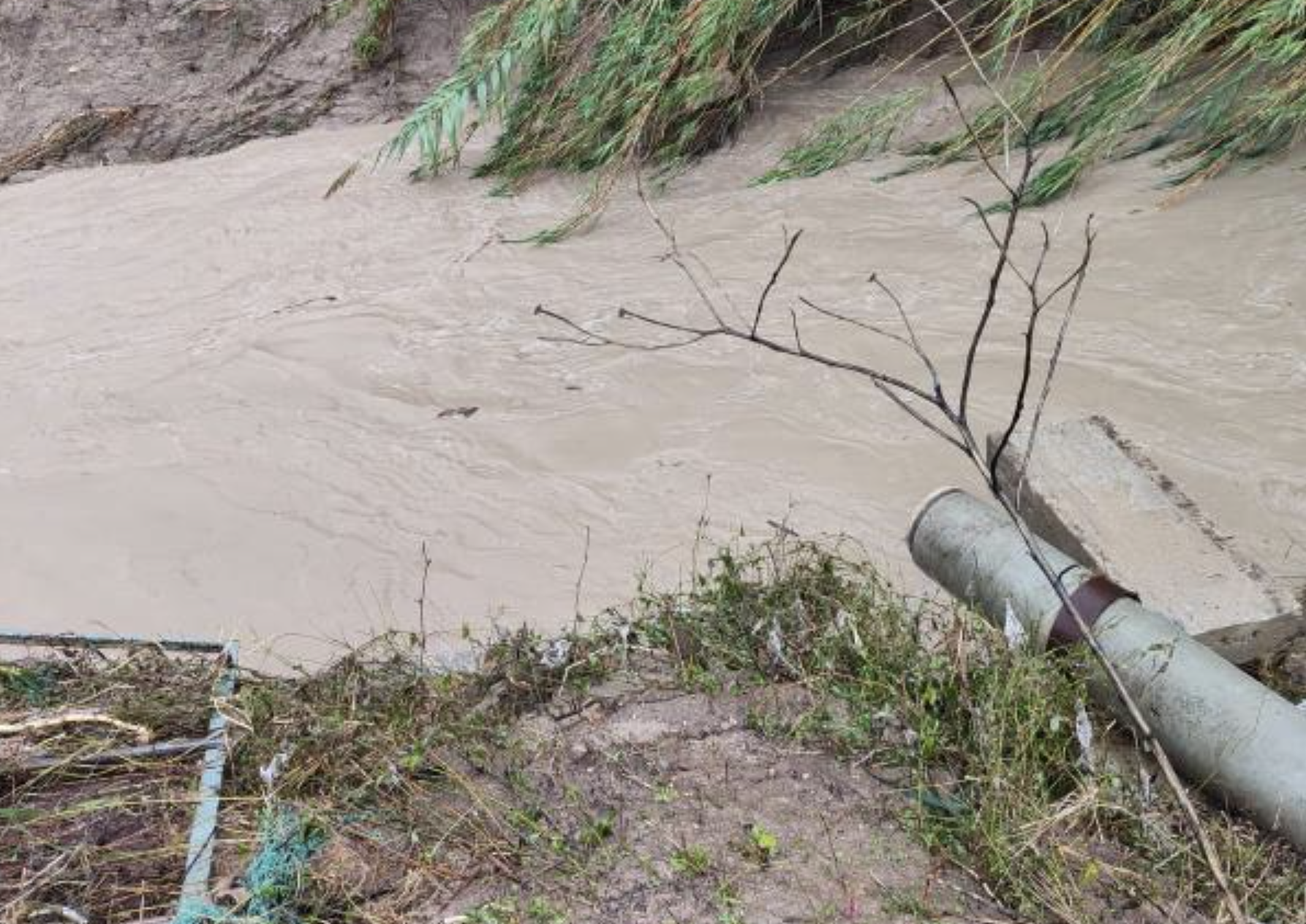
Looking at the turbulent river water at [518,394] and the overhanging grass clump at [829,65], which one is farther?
the overhanging grass clump at [829,65]

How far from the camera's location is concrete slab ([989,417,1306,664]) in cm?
298

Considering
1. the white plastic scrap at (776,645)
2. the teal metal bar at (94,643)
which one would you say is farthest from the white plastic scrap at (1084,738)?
the teal metal bar at (94,643)

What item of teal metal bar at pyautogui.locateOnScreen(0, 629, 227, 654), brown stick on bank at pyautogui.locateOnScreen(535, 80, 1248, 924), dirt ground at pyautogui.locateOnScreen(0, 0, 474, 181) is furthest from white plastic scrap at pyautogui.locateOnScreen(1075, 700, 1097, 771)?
dirt ground at pyautogui.locateOnScreen(0, 0, 474, 181)

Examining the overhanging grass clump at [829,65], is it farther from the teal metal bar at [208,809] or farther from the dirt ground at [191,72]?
the teal metal bar at [208,809]

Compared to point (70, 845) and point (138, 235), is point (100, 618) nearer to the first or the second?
point (70, 845)

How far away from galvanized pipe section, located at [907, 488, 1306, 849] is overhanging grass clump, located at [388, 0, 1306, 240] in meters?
2.79

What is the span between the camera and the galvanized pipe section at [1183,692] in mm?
2480

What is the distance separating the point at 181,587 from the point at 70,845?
60.7 inches

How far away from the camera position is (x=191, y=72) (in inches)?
328

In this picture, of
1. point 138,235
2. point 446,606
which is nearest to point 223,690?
point 446,606

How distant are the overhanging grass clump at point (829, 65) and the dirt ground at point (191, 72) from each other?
1.18 metres

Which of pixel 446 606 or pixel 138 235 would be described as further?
pixel 138 235

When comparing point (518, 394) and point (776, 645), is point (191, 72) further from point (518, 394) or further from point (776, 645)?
point (776, 645)

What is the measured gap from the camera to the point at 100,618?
368 centimetres
